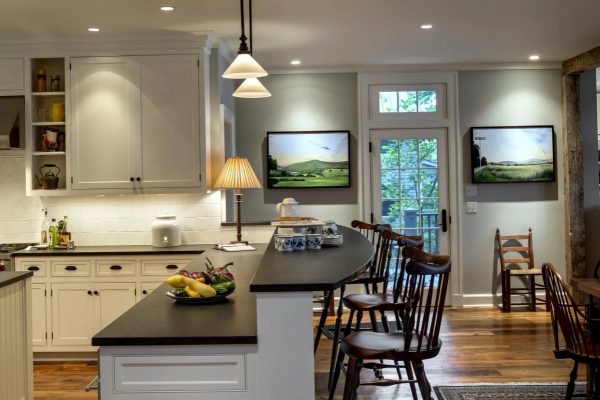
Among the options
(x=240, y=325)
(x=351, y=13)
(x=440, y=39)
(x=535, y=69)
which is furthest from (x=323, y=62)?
(x=240, y=325)

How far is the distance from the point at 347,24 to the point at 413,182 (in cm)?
237

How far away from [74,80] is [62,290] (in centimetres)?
173

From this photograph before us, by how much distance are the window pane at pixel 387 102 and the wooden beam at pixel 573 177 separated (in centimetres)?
179

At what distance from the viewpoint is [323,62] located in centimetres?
653

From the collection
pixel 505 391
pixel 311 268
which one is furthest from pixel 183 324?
pixel 505 391

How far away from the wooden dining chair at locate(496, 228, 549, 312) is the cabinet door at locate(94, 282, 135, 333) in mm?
3799

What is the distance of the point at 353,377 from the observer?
2742 mm

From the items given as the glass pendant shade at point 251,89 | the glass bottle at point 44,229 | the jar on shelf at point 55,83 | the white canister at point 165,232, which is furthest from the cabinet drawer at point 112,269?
the glass pendant shade at point 251,89

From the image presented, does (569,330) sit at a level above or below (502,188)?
below

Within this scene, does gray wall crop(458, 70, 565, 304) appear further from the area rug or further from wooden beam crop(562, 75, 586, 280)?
the area rug

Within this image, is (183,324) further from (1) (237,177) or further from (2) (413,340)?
(1) (237,177)

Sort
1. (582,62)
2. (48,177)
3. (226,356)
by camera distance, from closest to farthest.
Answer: (226,356) < (48,177) < (582,62)

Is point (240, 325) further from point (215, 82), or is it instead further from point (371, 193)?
point (371, 193)

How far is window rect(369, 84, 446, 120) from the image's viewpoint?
6.82 meters
